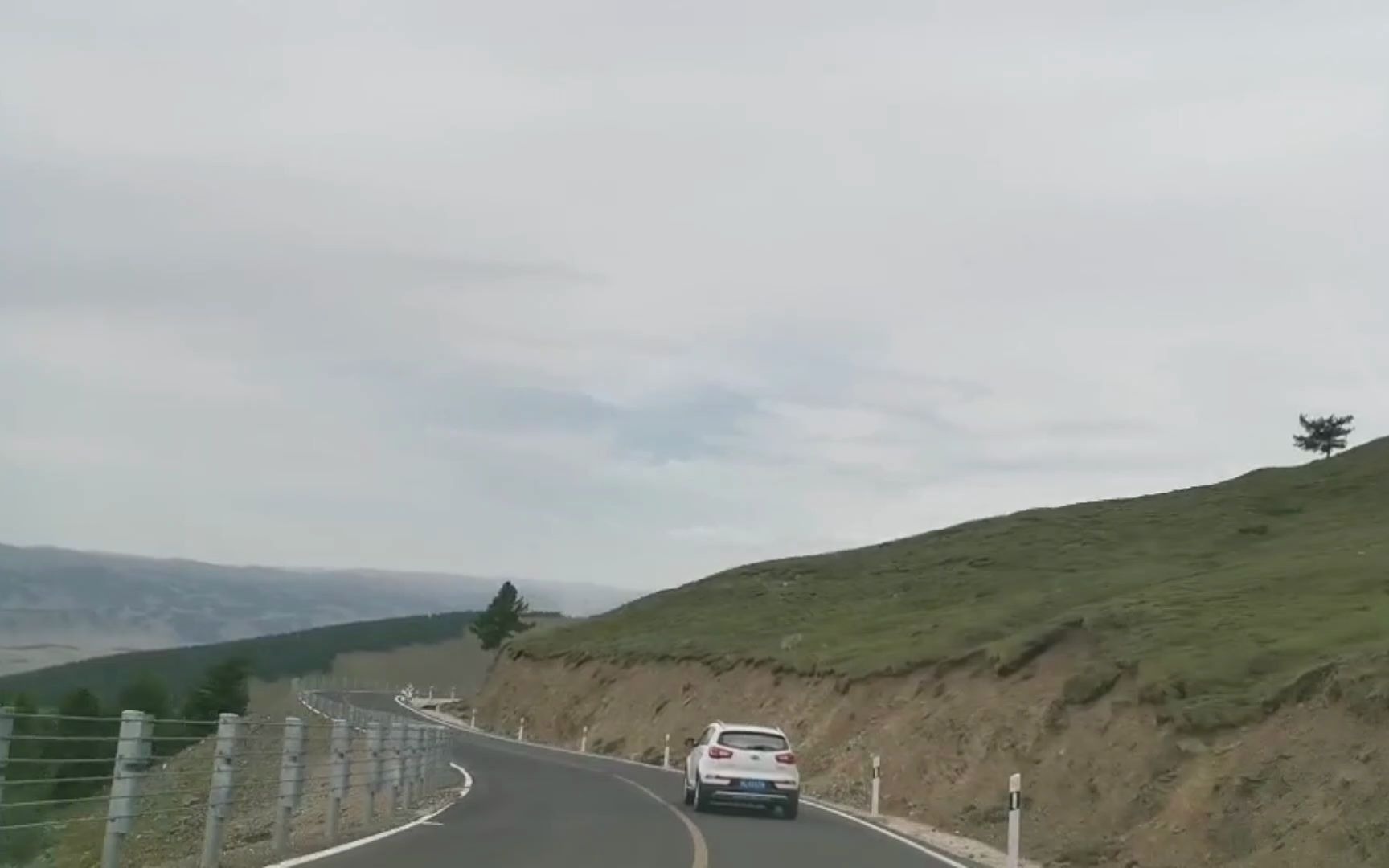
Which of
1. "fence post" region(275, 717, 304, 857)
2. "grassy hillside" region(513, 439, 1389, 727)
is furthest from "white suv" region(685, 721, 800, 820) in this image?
"fence post" region(275, 717, 304, 857)

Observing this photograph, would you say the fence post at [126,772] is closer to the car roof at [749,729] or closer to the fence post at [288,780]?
the fence post at [288,780]

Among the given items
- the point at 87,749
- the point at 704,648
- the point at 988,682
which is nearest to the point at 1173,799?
the point at 988,682

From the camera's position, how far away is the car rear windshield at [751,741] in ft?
93.5

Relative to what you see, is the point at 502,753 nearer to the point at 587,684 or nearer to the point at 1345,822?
the point at 587,684

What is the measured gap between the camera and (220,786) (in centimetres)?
1397

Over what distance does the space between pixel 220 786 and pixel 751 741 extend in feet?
51.4

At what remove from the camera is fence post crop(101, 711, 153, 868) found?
12.0 m

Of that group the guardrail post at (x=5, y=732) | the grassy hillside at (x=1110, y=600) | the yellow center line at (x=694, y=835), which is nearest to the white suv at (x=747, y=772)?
the yellow center line at (x=694, y=835)

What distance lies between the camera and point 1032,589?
66250 millimetres

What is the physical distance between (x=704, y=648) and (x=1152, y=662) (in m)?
40.7

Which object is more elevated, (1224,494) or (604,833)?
(1224,494)

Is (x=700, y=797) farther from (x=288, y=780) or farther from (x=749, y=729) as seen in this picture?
(x=288, y=780)

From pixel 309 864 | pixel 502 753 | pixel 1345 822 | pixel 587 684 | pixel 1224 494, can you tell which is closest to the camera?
pixel 309 864

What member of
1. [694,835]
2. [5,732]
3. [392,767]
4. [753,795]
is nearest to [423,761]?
[392,767]
